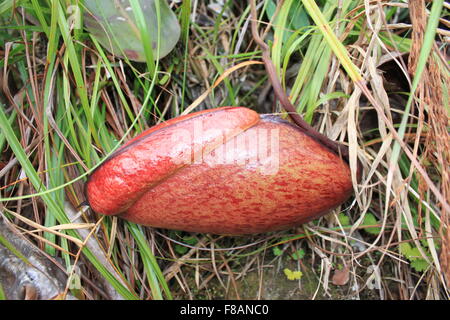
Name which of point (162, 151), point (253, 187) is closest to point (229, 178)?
point (253, 187)

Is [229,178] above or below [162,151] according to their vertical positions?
below

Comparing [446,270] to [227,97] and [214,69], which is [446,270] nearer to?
[227,97]

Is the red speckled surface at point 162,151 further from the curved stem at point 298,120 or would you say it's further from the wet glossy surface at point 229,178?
the curved stem at point 298,120

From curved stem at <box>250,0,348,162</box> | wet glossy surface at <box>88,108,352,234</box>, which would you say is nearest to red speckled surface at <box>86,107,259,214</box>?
wet glossy surface at <box>88,108,352,234</box>

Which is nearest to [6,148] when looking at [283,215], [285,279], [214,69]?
[214,69]

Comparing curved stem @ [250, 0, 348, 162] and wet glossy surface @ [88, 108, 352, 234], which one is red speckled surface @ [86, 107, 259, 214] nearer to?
wet glossy surface @ [88, 108, 352, 234]

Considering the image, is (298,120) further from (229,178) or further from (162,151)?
(162,151)
